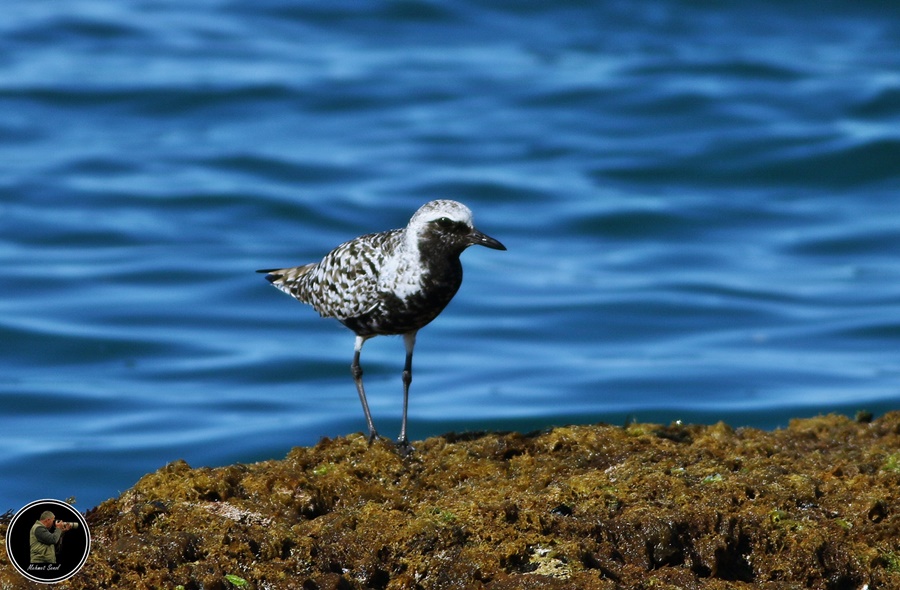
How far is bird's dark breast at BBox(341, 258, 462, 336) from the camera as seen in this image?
8.15 m

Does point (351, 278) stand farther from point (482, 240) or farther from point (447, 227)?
point (482, 240)

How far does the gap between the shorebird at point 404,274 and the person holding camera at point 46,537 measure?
2564 millimetres

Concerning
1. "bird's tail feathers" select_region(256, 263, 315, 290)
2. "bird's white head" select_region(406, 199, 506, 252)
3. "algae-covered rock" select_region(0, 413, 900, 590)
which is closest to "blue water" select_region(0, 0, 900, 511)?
"bird's tail feathers" select_region(256, 263, 315, 290)

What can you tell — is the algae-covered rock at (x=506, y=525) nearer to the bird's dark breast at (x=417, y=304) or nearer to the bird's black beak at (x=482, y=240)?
the bird's dark breast at (x=417, y=304)

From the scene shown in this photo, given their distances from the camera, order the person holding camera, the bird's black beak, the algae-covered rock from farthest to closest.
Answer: the bird's black beak < the algae-covered rock < the person holding camera

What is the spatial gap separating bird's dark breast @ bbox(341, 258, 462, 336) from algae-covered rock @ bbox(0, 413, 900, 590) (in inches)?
58.2

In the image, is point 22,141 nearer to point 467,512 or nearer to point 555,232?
point 555,232

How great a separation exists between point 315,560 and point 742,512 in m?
2.03

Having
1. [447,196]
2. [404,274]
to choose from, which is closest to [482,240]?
[404,274]

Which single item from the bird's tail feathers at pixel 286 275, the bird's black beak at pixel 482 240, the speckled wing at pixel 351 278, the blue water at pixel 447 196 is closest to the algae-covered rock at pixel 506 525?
the bird's black beak at pixel 482 240

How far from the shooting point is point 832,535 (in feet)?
19.6

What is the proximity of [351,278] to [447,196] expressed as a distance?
13.4 m

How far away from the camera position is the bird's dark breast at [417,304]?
8.15 metres

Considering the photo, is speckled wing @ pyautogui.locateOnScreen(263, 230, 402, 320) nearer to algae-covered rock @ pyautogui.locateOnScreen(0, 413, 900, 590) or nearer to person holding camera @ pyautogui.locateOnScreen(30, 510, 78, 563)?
algae-covered rock @ pyautogui.locateOnScreen(0, 413, 900, 590)
